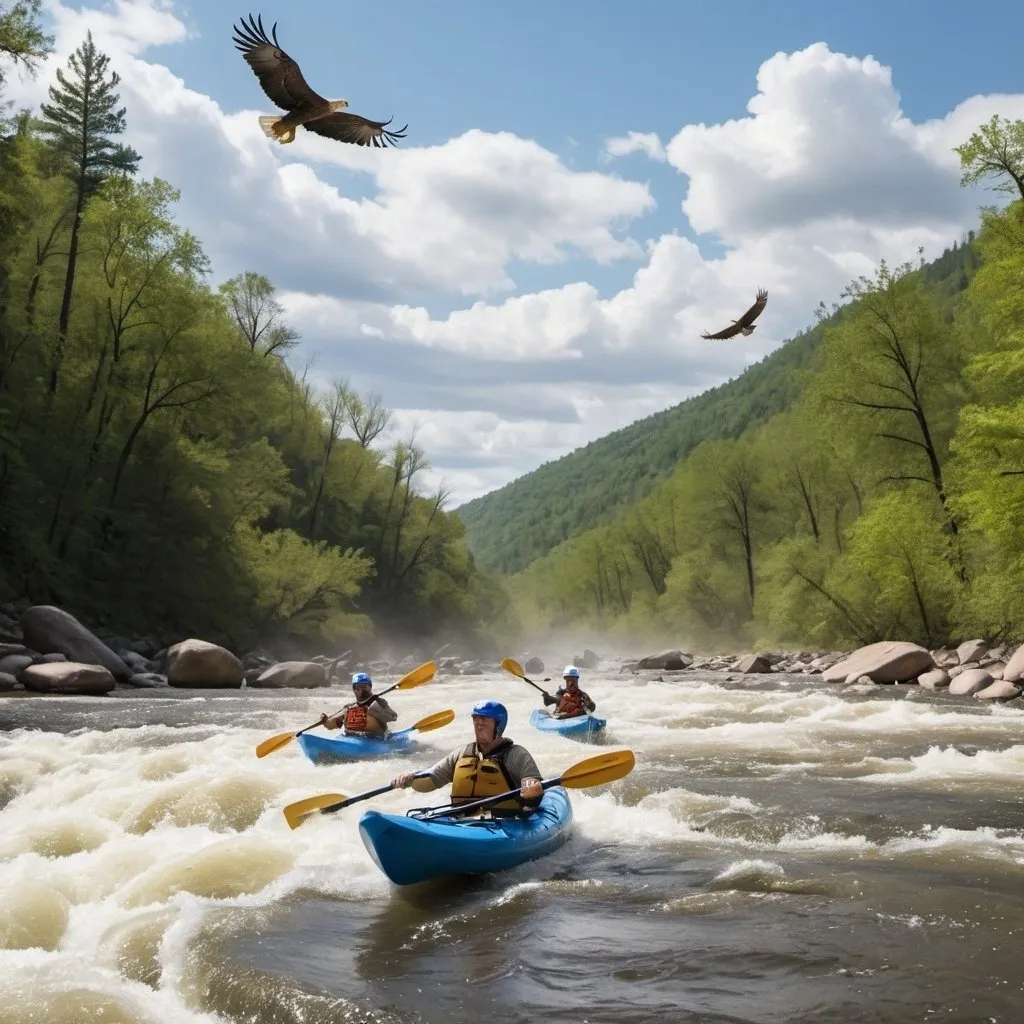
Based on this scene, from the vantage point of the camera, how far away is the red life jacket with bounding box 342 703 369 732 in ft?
37.1

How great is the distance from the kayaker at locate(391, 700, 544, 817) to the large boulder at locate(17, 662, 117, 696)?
39.0 ft

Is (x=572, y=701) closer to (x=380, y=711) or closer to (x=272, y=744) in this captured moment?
(x=380, y=711)

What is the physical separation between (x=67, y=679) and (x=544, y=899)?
13.4 m

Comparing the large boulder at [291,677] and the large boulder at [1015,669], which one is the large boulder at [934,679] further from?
the large boulder at [291,677]

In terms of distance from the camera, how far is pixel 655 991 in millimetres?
4402

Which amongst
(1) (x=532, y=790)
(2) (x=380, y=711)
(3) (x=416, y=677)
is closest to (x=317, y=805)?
(1) (x=532, y=790)

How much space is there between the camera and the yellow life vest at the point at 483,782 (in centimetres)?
696

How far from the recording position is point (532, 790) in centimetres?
674

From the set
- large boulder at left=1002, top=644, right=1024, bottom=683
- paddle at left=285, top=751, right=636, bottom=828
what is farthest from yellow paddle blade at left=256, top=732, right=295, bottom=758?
large boulder at left=1002, top=644, right=1024, bottom=683

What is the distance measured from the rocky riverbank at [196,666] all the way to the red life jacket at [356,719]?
7.81m

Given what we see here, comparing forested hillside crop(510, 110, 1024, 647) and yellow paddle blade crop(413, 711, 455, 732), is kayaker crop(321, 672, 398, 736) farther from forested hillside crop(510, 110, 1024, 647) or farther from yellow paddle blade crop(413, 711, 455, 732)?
forested hillside crop(510, 110, 1024, 647)

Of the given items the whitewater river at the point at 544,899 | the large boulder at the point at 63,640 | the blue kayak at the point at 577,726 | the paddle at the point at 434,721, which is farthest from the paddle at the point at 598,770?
the large boulder at the point at 63,640

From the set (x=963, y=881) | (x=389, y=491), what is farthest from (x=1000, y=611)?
(x=389, y=491)

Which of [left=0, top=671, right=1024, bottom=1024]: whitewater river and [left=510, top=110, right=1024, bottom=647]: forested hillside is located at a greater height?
[left=510, top=110, right=1024, bottom=647]: forested hillside
